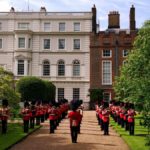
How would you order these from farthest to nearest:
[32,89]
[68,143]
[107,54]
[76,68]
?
[76,68] → [107,54] → [32,89] → [68,143]

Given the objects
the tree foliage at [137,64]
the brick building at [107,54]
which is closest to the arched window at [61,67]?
the brick building at [107,54]

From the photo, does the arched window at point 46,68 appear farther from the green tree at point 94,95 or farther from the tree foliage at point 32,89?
the tree foliage at point 32,89

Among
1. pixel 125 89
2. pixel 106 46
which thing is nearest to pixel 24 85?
pixel 106 46

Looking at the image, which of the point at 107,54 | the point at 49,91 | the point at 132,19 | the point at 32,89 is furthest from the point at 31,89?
the point at 132,19

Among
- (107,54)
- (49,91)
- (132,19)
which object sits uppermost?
(132,19)

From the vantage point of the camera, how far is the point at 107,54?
75000mm

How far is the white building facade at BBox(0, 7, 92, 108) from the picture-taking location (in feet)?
246

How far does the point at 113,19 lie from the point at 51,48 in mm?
11282

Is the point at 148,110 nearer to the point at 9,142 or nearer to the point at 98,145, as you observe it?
the point at 98,145

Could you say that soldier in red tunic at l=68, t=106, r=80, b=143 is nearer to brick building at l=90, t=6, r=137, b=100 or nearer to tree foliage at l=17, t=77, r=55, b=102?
tree foliage at l=17, t=77, r=55, b=102

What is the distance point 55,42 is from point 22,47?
5.50 m

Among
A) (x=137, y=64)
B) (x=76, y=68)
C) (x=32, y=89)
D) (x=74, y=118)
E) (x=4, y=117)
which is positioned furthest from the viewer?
(x=76, y=68)

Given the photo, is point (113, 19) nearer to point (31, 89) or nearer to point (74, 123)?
point (31, 89)

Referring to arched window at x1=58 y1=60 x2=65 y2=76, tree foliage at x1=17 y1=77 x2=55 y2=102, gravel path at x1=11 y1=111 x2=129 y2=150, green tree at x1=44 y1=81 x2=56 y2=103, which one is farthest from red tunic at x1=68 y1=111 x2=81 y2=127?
arched window at x1=58 y1=60 x2=65 y2=76
